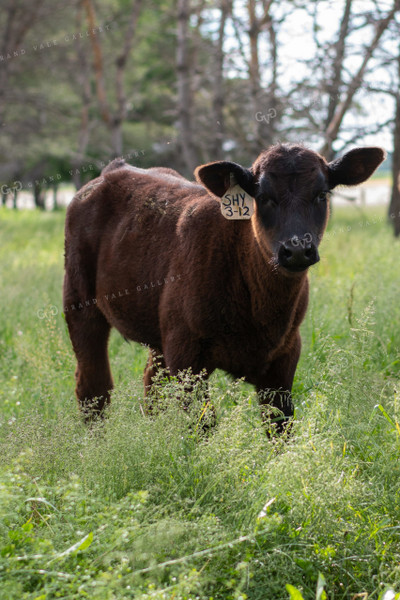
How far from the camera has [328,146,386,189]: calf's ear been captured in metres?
4.35

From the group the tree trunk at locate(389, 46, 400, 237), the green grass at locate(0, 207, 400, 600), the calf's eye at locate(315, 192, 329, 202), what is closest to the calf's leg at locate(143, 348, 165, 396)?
the green grass at locate(0, 207, 400, 600)

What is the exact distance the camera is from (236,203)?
4.21 metres

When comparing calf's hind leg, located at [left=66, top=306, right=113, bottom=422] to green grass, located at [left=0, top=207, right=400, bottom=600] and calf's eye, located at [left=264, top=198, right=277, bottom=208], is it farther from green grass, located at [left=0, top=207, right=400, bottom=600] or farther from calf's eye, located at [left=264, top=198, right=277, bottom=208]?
calf's eye, located at [left=264, top=198, right=277, bottom=208]

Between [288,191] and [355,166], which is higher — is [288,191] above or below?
below

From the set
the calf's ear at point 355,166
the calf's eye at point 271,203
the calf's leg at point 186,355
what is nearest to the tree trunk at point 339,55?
the calf's ear at point 355,166

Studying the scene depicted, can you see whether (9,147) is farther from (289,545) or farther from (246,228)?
(289,545)

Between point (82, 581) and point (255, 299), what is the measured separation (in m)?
2.07

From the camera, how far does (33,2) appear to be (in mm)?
18719

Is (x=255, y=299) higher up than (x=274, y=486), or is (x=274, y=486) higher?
(x=255, y=299)

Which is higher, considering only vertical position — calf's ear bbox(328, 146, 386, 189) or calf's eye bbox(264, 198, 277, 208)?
calf's ear bbox(328, 146, 386, 189)

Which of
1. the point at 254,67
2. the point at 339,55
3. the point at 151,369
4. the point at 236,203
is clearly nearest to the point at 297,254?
the point at 236,203

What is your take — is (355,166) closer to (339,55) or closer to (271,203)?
(271,203)

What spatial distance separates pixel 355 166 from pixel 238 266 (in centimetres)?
107

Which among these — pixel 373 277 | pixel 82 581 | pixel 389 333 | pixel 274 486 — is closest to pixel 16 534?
pixel 82 581
